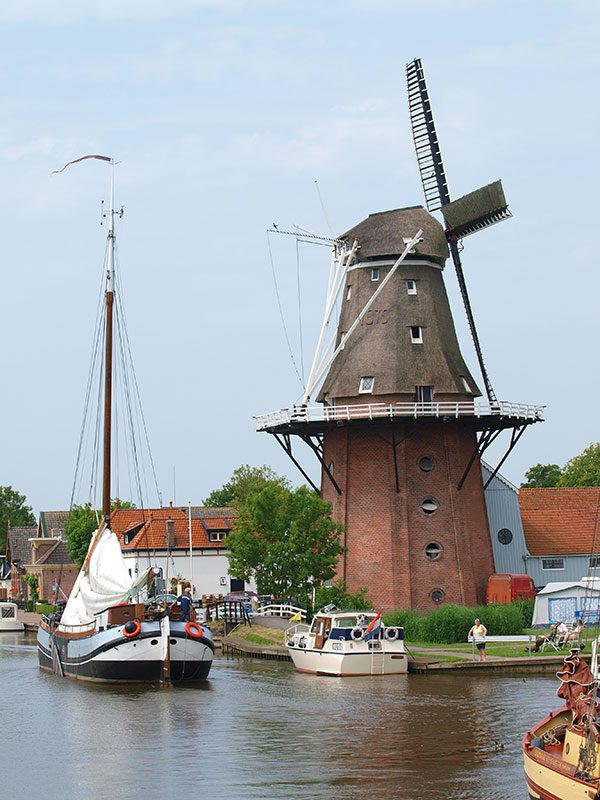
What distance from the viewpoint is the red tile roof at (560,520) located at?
56719 mm

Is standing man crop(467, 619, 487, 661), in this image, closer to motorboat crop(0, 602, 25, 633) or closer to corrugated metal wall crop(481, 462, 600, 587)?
corrugated metal wall crop(481, 462, 600, 587)

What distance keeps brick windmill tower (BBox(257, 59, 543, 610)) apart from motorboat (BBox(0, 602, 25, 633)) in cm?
3420

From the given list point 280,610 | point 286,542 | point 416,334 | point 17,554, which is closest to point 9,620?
point 17,554

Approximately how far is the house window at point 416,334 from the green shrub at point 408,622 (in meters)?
10.8

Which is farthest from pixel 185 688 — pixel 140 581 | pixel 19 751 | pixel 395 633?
pixel 19 751

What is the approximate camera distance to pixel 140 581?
4034 centimetres

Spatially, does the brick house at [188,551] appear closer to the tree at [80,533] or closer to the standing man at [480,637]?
the tree at [80,533]

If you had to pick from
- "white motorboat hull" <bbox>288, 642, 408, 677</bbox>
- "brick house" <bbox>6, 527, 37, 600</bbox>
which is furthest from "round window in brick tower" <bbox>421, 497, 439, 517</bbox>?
"brick house" <bbox>6, 527, 37, 600</bbox>

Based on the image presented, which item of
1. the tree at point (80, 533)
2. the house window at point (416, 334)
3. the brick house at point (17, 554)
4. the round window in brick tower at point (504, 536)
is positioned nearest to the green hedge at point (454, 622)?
the round window in brick tower at point (504, 536)

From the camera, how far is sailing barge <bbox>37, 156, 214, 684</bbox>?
3866 cm

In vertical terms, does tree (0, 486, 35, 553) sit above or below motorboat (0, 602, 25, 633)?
above

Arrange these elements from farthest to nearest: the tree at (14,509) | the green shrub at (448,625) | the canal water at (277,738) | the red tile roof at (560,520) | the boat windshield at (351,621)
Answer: the tree at (14,509), the red tile roof at (560,520), the green shrub at (448,625), the boat windshield at (351,621), the canal water at (277,738)

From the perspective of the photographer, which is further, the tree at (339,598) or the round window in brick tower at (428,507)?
the round window in brick tower at (428,507)

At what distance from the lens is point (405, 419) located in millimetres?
50500
